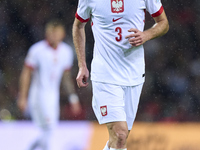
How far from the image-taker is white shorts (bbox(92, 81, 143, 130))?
2887mm

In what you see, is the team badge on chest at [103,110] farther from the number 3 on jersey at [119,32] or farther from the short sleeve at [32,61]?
the short sleeve at [32,61]

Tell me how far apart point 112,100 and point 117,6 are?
2.15 ft

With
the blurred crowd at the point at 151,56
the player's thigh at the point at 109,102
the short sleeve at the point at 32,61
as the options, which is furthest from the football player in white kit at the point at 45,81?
the player's thigh at the point at 109,102

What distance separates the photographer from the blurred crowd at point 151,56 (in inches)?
268

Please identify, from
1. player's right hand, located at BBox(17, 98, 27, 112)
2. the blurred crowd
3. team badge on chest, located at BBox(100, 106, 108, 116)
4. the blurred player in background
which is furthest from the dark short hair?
team badge on chest, located at BBox(100, 106, 108, 116)

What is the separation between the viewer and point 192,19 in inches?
306

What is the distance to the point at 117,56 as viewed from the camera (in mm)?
3000

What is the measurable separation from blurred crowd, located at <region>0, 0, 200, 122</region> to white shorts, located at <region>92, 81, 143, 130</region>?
345 centimetres

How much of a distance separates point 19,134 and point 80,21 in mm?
2863

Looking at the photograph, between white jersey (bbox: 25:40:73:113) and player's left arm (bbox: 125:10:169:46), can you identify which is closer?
player's left arm (bbox: 125:10:169:46)

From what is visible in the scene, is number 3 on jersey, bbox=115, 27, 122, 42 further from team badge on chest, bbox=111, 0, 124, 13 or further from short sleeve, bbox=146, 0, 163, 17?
short sleeve, bbox=146, 0, 163, 17

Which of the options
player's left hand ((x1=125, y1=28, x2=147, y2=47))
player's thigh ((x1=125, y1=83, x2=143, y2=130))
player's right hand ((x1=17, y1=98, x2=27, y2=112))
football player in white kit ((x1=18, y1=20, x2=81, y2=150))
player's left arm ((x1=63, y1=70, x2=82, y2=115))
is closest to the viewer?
player's left hand ((x1=125, y1=28, x2=147, y2=47))

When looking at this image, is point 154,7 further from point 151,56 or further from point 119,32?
point 151,56

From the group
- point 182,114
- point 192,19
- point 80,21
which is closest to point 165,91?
point 182,114
